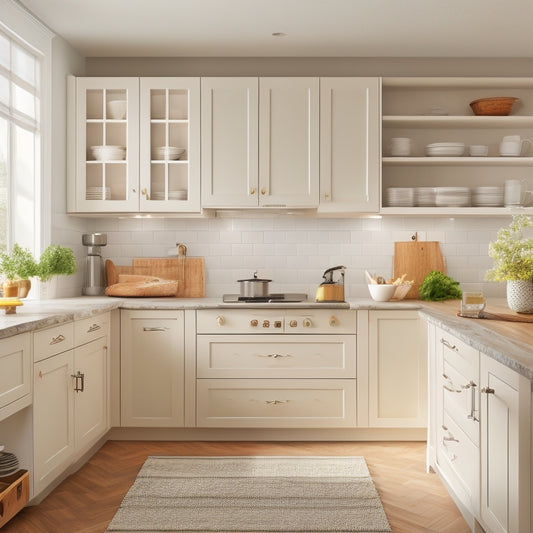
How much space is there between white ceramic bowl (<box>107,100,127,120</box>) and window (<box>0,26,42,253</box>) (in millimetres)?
505

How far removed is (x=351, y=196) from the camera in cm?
413

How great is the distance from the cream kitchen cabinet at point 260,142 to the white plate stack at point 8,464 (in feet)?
6.93

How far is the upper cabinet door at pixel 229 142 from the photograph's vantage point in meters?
4.14

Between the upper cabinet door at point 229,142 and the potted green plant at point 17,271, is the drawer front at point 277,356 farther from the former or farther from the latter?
the potted green plant at point 17,271

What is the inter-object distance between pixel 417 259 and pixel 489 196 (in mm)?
691

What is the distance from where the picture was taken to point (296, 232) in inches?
178

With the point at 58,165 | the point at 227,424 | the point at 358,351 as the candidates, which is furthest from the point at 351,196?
the point at 58,165

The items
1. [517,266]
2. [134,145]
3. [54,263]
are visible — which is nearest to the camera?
[517,266]

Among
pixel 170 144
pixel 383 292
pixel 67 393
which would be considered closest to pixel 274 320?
pixel 383 292

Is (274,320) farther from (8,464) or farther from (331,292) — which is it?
(8,464)

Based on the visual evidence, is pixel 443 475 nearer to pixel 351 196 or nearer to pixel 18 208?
pixel 351 196

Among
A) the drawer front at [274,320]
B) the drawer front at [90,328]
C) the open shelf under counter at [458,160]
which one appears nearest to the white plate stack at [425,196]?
the open shelf under counter at [458,160]

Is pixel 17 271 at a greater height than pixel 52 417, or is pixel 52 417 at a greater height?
pixel 17 271

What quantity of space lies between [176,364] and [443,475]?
1.77 metres
